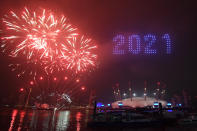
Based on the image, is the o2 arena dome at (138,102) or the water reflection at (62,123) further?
the o2 arena dome at (138,102)

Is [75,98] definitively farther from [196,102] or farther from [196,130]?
[196,130]

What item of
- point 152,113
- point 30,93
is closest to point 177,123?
point 152,113

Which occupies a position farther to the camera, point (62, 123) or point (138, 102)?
point (138, 102)

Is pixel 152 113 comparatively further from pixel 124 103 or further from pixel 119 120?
pixel 124 103

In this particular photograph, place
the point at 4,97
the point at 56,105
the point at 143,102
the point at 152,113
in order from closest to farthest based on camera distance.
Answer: the point at 152,113 < the point at 56,105 < the point at 143,102 < the point at 4,97

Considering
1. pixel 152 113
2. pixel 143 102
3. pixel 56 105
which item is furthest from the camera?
pixel 143 102

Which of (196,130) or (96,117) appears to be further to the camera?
(96,117)

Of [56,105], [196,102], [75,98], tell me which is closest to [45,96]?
[56,105]

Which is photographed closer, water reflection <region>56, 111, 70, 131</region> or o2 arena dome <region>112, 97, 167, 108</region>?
water reflection <region>56, 111, 70, 131</region>

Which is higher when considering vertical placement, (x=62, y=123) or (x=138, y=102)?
(x=138, y=102)
